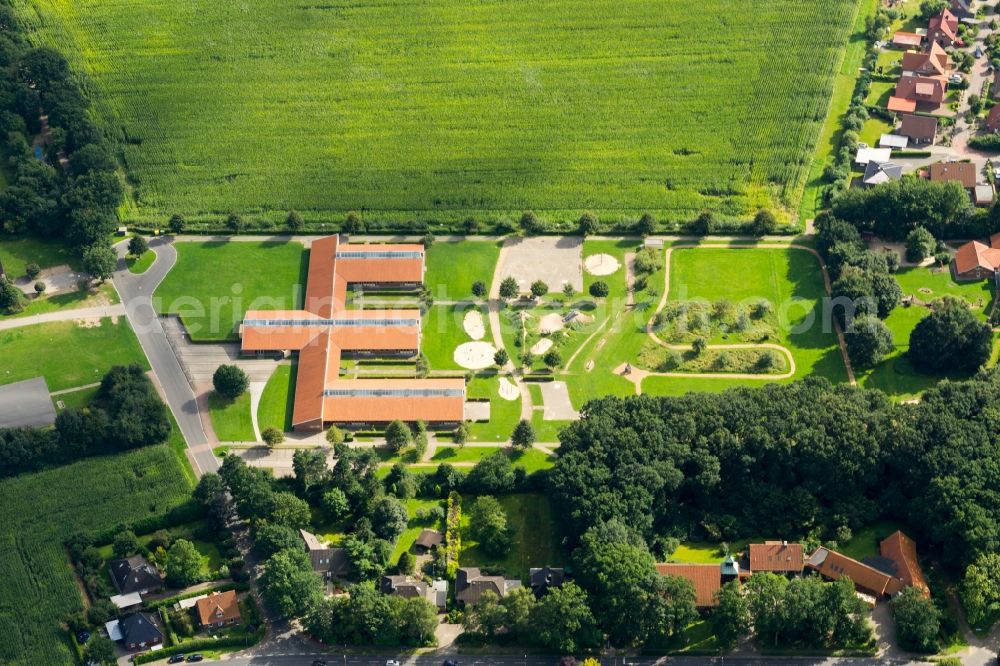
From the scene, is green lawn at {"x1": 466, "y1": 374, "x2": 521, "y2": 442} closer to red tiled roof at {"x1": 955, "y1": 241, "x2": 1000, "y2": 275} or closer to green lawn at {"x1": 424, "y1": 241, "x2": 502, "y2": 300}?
green lawn at {"x1": 424, "y1": 241, "x2": 502, "y2": 300}

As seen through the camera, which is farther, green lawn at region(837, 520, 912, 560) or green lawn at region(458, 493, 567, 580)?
green lawn at region(458, 493, 567, 580)

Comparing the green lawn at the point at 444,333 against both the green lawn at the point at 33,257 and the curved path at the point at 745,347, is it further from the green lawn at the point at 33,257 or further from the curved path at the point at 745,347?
the green lawn at the point at 33,257

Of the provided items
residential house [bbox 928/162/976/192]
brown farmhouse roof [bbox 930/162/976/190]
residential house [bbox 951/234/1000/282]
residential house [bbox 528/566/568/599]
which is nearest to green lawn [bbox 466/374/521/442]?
residential house [bbox 528/566/568/599]

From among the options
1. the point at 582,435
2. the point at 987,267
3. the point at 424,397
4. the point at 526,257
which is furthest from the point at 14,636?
the point at 987,267

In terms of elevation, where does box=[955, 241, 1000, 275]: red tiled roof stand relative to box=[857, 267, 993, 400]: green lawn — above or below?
above

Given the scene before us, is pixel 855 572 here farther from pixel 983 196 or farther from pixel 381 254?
pixel 381 254

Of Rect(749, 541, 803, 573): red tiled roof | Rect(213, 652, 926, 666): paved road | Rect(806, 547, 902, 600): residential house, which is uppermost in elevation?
Rect(749, 541, 803, 573): red tiled roof
